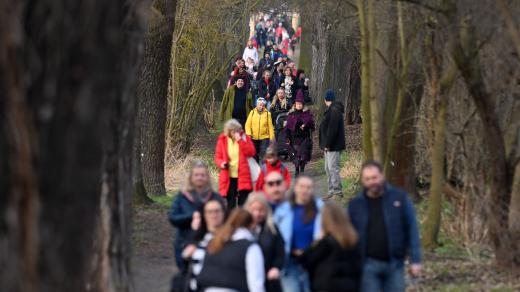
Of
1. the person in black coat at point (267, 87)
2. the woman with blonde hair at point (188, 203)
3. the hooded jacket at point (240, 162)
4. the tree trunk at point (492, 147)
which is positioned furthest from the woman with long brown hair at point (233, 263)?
the person in black coat at point (267, 87)

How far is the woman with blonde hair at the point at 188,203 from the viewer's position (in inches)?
390

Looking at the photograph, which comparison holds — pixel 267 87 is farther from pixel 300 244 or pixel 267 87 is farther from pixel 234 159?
pixel 300 244

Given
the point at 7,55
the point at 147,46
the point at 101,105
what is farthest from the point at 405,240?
the point at 147,46

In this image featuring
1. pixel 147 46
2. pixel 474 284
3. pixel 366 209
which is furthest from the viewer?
pixel 147 46

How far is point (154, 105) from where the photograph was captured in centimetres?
1958

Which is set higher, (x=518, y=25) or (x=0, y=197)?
(x=518, y=25)

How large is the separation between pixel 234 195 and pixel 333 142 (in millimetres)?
4612

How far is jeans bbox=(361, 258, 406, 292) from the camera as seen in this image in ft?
30.0

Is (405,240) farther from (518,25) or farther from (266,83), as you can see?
(266,83)

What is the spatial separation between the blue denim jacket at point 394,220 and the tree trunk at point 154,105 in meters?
10.2

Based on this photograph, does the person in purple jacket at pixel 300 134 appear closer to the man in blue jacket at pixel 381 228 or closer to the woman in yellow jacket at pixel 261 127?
the woman in yellow jacket at pixel 261 127

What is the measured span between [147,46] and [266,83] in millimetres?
15322

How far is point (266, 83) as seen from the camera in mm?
34312

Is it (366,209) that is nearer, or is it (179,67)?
(366,209)
